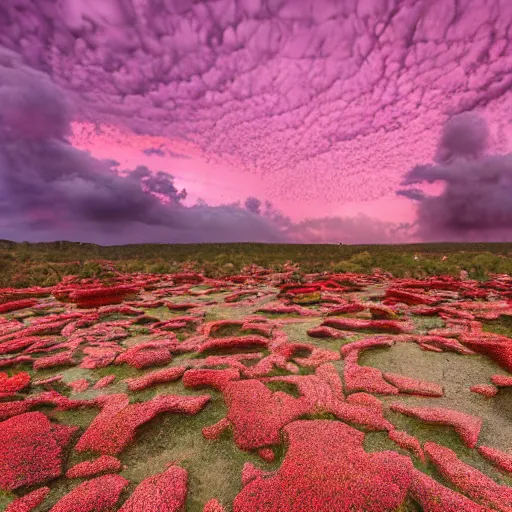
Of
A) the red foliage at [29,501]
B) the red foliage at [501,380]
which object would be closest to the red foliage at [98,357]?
the red foliage at [29,501]

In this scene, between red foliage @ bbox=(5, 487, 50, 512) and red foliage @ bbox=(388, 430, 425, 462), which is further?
red foliage @ bbox=(388, 430, 425, 462)

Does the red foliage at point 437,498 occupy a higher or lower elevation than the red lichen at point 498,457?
higher

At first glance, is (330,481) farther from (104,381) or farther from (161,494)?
(104,381)

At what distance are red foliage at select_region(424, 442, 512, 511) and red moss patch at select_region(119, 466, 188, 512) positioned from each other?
2.02 metres

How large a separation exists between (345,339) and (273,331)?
4.58ft

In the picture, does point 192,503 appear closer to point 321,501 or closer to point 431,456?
point 321,501

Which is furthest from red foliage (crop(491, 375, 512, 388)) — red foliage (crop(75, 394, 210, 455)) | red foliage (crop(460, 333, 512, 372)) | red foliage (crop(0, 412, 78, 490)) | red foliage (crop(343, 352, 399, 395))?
red foliage (crop(0, 412, 78, 490))

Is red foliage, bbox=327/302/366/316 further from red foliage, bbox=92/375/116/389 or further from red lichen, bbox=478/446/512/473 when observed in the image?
red foliage, bbox=92/375/116/389

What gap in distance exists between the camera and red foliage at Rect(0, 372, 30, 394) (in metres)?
3.55

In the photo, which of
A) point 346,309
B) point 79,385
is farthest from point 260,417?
point 346,309

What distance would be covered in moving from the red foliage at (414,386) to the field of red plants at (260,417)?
Result: 2 cm

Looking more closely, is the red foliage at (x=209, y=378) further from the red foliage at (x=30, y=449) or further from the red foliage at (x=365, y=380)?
the red foliage at (x=365, y=380)

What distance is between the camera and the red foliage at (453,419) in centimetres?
257

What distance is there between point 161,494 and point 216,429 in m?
0.79
